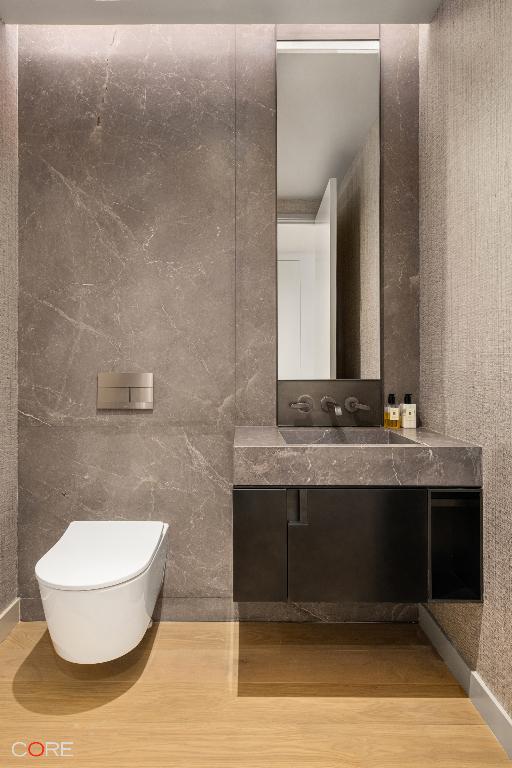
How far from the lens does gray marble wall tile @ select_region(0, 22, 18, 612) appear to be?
6.60ft

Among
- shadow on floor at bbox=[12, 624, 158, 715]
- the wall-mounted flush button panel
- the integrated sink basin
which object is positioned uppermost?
the wall-mounted flush button panel

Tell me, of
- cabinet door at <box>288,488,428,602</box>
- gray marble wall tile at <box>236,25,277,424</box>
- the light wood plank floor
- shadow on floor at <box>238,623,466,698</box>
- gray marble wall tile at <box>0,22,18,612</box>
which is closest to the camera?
the light wood plank floor

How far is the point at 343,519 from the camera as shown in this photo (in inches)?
61.2

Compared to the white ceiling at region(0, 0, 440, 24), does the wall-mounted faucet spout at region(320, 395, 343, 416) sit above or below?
below

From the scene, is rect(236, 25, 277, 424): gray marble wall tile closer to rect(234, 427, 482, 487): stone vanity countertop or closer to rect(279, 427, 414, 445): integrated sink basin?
rect(279, 427, 414, 445): integrated sink basin

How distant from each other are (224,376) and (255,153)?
3.14 ft

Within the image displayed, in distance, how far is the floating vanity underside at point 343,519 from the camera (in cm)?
155

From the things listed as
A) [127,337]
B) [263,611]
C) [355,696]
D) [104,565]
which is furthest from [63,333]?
[355,696]

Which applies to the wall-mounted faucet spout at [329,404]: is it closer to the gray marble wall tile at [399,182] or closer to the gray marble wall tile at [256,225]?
the gray marble wall tile at [256,225]

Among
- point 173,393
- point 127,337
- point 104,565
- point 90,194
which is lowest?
point 104,565

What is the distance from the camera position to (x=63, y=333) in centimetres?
213

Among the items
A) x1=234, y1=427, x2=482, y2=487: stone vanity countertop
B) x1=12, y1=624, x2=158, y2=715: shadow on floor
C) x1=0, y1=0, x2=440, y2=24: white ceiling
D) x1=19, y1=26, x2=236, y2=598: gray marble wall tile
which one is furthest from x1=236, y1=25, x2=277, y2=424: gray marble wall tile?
x1=12, y1=624, x2=158, y2=715: shadow on floor

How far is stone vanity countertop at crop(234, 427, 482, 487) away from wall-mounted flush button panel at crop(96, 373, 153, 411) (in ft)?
2.37

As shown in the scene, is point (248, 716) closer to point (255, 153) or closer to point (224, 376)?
point (224, 376)
